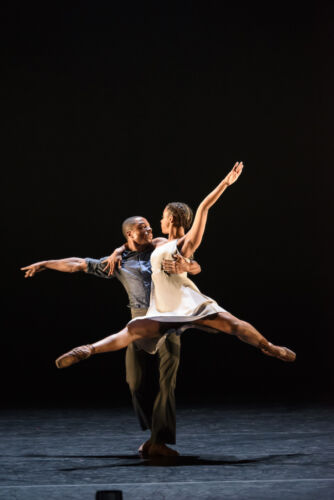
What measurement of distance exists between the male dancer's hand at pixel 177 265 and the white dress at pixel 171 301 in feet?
0.09

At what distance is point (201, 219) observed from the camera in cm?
335

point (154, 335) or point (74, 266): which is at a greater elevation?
point (74, 266)

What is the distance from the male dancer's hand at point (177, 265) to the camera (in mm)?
3436

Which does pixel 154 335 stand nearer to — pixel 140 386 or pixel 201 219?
pixel 140 386

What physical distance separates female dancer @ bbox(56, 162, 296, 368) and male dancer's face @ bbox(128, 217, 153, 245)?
213mm

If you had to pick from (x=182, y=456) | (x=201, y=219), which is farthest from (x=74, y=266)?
(x=182, y=456)

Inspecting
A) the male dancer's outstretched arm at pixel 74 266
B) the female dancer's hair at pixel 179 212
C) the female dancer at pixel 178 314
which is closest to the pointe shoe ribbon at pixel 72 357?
the female dancer at pixel 178 314

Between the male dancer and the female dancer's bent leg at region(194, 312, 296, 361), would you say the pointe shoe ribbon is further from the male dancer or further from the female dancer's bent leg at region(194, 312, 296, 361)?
the female dancer's bent leg at region(194, 312, 296, 361)

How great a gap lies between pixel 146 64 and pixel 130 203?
114 centimetres

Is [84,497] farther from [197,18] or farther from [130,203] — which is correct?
[197,18]

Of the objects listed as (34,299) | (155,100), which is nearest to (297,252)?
(155,100)

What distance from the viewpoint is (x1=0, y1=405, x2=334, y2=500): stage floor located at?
9.34 ft

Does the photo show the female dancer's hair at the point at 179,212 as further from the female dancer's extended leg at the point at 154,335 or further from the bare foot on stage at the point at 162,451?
the bare foot on stage at the point at 162,451

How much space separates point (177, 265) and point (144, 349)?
44cm
